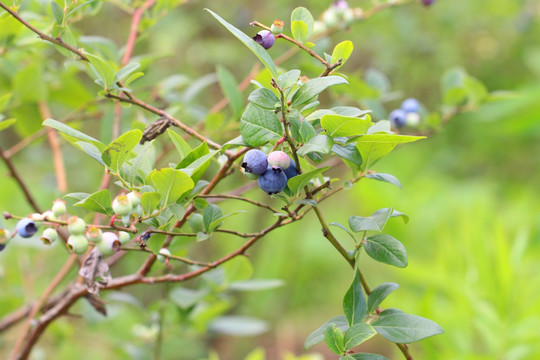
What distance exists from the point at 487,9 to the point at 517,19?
10 centimetres

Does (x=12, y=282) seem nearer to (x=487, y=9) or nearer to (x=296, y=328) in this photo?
(x=296, y=328)

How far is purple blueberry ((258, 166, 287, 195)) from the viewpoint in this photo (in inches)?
15.2

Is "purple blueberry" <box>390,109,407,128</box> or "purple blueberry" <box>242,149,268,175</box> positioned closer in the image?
"purple blueberry" <box>242,149,268,175</box>

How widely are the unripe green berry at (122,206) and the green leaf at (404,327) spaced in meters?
0.20

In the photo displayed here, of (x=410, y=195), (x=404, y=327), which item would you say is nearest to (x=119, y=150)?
(x=404, y=327)

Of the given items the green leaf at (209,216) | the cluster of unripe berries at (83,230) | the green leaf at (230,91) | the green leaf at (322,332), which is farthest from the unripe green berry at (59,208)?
the green leaf at (230,91)

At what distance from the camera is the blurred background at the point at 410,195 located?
47.1 inches

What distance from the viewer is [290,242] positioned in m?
2.40

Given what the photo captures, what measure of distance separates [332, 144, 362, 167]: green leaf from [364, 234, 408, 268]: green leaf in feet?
0.20

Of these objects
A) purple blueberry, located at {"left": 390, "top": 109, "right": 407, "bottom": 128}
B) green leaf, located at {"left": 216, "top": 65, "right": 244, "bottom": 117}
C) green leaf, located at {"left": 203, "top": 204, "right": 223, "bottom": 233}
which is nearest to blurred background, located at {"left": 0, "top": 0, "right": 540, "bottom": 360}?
green leaf, located at {"left": 216, "top": 65, "right": 244, "bottom": 117}

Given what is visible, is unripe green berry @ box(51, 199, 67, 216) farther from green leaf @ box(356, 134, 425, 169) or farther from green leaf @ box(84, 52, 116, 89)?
green leaf @ box(356, 134, 425, 169)

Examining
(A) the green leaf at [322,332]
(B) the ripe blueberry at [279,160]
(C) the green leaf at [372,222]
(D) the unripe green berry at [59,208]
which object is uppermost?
(B) the ripe blueberry at [279,160]

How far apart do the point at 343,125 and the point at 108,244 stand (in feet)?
0.61

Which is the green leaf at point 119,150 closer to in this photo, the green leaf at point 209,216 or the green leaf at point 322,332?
the green leaf at point 209,216
